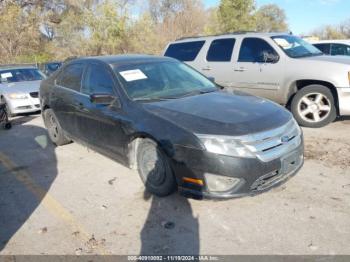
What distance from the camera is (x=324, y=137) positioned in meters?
6.02

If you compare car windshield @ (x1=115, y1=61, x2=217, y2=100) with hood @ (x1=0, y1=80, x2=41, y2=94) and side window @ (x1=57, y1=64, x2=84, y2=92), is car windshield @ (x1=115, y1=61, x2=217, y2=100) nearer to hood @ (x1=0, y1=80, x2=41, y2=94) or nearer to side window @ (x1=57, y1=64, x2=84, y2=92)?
side window @ (x1=57, y1=64, x2=84, y2=92)

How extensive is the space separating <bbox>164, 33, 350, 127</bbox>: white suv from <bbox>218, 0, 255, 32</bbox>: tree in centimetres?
1876

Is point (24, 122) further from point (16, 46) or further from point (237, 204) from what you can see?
point (16, 46)

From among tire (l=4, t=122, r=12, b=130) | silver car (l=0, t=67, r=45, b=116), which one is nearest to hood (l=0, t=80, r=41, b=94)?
silver car (l=0, t=67, r=45, b=116)

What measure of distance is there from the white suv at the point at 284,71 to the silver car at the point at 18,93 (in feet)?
15.1

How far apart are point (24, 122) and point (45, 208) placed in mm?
5592

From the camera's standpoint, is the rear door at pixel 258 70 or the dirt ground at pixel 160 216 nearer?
the dirt ground at pixel 160 216

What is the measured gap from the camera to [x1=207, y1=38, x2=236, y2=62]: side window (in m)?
7.73

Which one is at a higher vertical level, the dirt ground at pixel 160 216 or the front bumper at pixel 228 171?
the front bumper at pixel 228 171

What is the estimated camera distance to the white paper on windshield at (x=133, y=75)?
452cm

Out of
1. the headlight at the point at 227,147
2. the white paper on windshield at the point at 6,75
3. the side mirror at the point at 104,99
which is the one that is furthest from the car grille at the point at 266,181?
the white paper on windshield at the point at 6,75

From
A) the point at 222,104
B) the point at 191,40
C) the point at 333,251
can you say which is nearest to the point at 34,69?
the point at 191,40

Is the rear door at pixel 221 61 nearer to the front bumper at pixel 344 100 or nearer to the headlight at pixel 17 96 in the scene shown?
the front bumper at pixel 344 100

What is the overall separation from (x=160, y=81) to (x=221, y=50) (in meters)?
3.64
